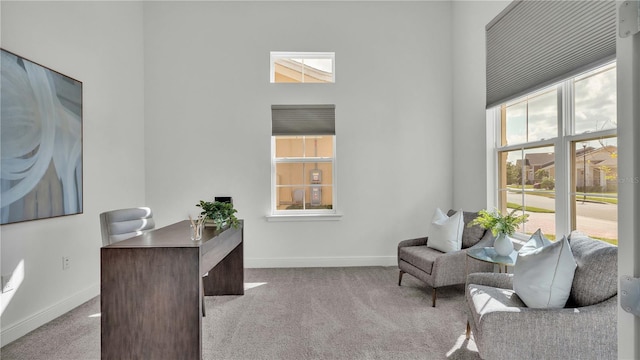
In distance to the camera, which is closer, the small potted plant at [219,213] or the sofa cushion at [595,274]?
the sofa cushion at [595,274]

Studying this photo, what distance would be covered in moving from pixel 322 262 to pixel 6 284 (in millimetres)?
3106

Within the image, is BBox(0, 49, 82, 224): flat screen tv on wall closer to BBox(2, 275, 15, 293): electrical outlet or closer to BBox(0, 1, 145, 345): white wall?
BBox(0, 1, 145, 345): white wall

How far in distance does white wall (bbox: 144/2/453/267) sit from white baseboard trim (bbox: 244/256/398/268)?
1 cm

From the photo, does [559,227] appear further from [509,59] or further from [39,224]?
[39,224]

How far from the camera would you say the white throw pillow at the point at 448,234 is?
329cm

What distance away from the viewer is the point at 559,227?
106 inches

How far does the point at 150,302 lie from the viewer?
203 cm

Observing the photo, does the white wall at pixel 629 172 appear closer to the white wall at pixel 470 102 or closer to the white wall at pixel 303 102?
the white wall at pixel 470 102

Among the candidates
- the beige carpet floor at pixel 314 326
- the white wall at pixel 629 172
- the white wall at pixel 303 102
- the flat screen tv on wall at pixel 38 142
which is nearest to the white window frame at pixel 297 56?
the white wall at pixel 303 102

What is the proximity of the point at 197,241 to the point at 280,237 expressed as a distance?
87.9 inches

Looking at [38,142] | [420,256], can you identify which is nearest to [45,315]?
[38,142]

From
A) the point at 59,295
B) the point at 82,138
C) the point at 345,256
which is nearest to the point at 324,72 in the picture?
the point at 345,256

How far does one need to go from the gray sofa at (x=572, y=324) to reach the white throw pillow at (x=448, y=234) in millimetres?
1486

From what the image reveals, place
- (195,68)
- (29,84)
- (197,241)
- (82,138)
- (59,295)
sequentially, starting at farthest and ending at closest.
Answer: (195,68) < (82,138) < (59,295) < (29,84) < (197,241)
